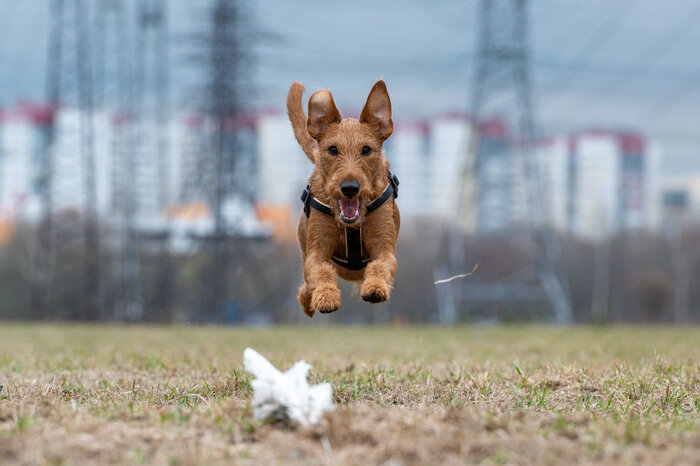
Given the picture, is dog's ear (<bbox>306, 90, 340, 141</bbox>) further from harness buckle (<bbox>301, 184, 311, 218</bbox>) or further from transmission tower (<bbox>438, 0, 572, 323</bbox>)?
transmission tower (<bbox>438, 0, 572, 323</bbox>)

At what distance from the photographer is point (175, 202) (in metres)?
27.8

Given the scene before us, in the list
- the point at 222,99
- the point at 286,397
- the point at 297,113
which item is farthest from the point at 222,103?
the point at 286,397

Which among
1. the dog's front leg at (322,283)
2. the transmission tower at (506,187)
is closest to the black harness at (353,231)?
the dog's front leg at (322,283)

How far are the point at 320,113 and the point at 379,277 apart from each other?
3.28 ft

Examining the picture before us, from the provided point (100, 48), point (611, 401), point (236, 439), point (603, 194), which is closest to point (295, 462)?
point (236, 439)

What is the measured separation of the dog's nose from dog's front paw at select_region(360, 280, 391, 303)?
1.59ft

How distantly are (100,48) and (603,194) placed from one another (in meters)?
22.4

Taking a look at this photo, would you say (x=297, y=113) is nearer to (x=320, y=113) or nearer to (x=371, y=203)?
(x=320, y=113)

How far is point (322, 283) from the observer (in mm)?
4508

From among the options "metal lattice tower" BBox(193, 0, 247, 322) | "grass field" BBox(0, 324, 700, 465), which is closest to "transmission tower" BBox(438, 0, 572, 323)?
"metal lattice tower" BBox(193, 0, 247, 322)

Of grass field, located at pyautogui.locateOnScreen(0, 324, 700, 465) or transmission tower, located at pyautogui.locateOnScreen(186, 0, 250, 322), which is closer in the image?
grass field, located at pyautogui.locateOnScreen(0, 324, 700, 465)

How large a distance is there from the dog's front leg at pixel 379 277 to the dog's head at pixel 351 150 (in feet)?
0.91

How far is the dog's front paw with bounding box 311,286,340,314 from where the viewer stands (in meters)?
4.28

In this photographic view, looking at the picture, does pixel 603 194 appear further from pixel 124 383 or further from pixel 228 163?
pixel 124 383
